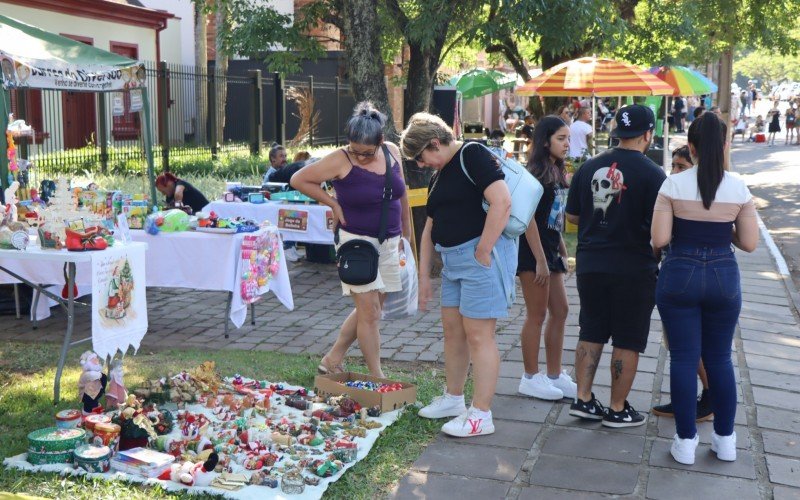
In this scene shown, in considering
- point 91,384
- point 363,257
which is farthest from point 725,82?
point 91,384

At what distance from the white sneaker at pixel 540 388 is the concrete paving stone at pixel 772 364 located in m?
1.78

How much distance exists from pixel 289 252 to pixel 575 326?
4326 millimetres

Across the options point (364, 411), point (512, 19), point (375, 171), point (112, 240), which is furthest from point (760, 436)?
point (512, 19)

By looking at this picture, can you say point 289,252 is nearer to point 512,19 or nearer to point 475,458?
point 512,19

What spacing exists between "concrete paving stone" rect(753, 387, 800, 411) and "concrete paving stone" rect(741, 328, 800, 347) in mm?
1315

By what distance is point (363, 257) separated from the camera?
5.52 m

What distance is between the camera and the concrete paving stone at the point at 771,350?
6984 millimetres

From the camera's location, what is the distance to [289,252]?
1096 cm

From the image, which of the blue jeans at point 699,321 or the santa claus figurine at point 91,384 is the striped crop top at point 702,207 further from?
the santa claus figurine at point 91,384

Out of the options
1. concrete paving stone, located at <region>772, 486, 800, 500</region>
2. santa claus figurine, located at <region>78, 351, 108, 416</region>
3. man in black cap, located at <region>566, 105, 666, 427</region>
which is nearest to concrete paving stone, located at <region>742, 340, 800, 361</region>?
man in black cap, located at <region>566, 105, 666, 427</region>

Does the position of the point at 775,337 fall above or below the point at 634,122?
below

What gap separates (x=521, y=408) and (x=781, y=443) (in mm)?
1497

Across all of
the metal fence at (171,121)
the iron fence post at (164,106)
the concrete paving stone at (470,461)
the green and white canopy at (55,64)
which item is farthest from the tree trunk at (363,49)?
the iron fence post at (164,106)

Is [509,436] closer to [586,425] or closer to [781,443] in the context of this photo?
[586,425]
